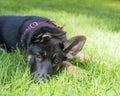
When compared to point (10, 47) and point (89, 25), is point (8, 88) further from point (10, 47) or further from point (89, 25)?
point (89, 25)

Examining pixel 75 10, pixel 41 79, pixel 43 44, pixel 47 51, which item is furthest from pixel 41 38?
pixel 75 10

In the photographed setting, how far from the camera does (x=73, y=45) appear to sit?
16.2 feet

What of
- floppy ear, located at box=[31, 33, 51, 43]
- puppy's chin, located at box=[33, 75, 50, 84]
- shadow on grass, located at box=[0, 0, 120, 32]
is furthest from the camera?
shadow on grass, located at box=[0, 0, 120, 32]

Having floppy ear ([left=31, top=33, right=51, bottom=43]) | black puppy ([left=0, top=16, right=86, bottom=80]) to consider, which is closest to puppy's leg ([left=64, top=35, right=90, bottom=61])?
black puppy ([left=0, top=16, right=86, bottom=80])

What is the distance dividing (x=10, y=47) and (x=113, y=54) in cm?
145

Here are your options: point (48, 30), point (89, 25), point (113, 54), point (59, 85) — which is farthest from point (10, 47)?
point (89, 25)

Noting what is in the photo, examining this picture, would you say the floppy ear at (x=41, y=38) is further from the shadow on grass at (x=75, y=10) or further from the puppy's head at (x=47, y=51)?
the shadow on grass at (x=75, y=10)

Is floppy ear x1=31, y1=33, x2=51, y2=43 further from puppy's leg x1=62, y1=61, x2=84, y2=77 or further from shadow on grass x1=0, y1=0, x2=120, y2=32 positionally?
shadow on grass x1=0, y1=0, x2=120, y2=32

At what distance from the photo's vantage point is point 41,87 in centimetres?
427

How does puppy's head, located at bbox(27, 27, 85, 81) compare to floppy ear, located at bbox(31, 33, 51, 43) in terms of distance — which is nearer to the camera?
puppy's head, located at bbox(27, 27, 85, 81)

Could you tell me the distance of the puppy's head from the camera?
4562 millimetres

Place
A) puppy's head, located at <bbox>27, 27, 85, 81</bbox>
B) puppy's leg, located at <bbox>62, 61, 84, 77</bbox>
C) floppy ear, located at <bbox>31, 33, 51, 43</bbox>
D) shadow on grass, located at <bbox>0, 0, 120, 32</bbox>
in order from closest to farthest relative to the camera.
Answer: puppy's head, located at <bbox>27, 27, 85, 81</bbox>, puppy's leg, located at <bbox>62, 61, 84, 77</bbox>, floppy ear, located at <bbox>31, 33, 51, 43</bbox>, shadow on grass, located at <bbox>0, 0, 120, 32</bbox>

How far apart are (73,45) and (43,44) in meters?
0.39

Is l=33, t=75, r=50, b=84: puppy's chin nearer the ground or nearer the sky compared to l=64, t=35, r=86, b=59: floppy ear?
nearer the ground
